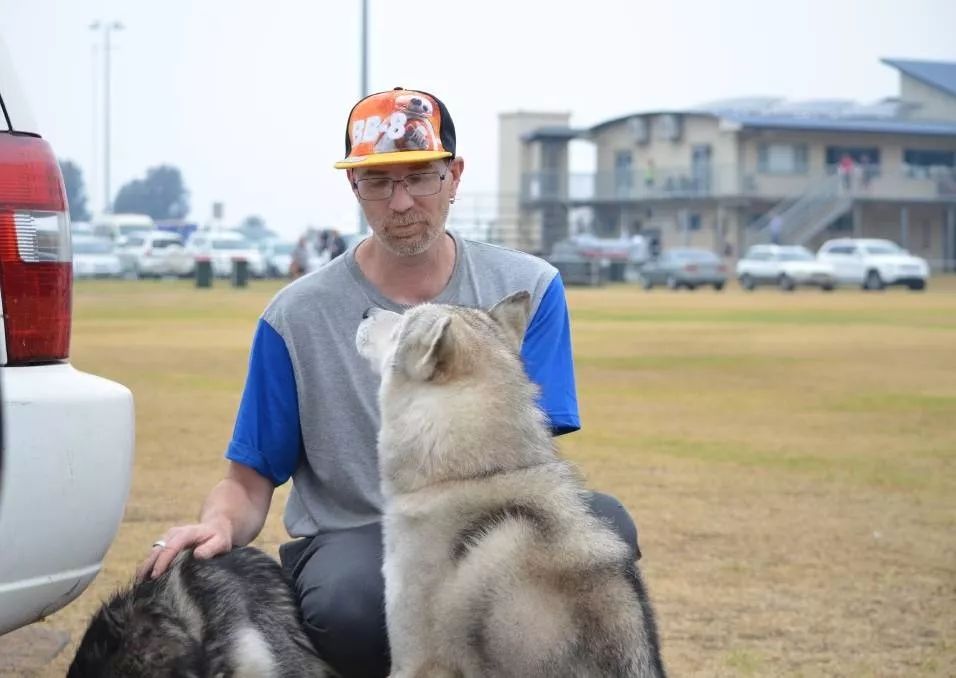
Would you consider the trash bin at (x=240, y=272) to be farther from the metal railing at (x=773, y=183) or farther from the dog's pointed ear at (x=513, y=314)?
the dog's pointed ear at (x=513, y=314)

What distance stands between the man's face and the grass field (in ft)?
6.95

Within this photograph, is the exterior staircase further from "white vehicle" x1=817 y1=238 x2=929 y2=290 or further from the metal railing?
"white vehicle" x1=817 y1=238 x2=929 y2=290

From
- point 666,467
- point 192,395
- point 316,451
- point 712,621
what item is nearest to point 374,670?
point 316,451

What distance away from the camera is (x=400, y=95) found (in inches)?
192

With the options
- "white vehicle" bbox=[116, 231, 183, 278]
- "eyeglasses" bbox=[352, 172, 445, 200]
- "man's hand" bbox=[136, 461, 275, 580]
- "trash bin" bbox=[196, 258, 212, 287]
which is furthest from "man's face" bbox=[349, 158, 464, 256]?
"white vehicle" bbox=[116, 231, 183, 278]

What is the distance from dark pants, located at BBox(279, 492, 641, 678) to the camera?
4.60 m

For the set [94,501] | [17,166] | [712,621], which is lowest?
[712,621]

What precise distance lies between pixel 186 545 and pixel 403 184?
1262 millimetres

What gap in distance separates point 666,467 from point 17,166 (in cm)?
780

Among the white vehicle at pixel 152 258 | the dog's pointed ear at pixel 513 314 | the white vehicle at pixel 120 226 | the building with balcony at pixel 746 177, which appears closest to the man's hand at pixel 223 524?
the dog's pointed ear at pixel 513 314

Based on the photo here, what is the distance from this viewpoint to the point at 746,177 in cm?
7656

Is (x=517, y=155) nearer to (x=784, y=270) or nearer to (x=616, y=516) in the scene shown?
(x=784, y=270)

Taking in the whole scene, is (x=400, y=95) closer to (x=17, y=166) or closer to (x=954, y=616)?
(x=17, y=166)

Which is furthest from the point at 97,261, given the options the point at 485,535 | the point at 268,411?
the point at 485,535
